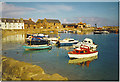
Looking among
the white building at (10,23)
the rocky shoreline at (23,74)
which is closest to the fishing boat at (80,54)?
the rocky shoreline at (23,74)

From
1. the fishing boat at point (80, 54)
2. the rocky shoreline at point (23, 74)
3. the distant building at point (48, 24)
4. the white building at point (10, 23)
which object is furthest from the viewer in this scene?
the distant building at point (48, 24)

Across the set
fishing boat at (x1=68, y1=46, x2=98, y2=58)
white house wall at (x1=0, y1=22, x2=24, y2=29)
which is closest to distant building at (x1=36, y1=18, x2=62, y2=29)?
white house wall at (x1=0, y1=22, x2=24, y2=29)

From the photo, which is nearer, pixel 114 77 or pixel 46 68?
pixel 114 77

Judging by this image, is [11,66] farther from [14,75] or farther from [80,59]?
[80,59]

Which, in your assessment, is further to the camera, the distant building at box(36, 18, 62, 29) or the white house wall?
the distant building at box(36, 18, 62, 29)

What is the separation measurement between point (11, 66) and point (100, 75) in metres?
9.94

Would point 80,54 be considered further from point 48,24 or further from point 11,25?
point 48,24

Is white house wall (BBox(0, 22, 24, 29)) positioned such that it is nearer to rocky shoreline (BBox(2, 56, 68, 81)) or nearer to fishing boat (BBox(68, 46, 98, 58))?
rocky shoreline (BBox(2, 56, 68, 81))

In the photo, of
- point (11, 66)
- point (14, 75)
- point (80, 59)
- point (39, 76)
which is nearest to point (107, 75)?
point (80, 59)

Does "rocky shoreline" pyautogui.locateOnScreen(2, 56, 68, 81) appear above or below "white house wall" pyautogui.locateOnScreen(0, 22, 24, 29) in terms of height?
below

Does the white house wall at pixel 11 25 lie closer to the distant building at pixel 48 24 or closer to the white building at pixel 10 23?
the white building at pixel 10 23

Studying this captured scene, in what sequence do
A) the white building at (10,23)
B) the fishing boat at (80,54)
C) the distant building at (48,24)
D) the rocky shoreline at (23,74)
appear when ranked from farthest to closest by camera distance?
the distant building at (48,24)
the white building at (10,23)
the fishing boat at (80,54)
the rocky shoreline at (23,74)

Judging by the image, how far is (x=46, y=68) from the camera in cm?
1436

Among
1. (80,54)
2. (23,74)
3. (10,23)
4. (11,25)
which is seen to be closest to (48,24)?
(11,25)
